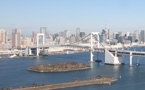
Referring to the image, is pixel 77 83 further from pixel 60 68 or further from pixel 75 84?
pixel 60 68

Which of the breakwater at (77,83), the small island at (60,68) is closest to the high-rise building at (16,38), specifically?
the small island at (60,68)

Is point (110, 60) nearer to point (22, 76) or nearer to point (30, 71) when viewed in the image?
point (30, 71)

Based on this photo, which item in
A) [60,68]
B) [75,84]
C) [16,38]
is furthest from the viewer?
[16,38]

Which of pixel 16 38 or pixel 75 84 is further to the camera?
pixel 16 38

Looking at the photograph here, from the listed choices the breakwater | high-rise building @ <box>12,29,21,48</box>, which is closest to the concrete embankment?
the breakwater

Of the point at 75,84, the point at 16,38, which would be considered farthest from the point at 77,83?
the point at 16,38

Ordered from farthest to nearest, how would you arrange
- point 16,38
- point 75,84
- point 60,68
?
1. point 16,38
2. point 60,68
3. point 75,84

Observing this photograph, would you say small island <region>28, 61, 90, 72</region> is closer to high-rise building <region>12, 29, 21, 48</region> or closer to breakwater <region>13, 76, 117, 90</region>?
breakwater <region>13, 76, 117, 90</region>

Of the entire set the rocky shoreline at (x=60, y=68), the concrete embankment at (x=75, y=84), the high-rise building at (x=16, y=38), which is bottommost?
the concrete embankment at (x=75, y=84)

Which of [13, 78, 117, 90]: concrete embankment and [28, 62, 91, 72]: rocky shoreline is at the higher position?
[28, 62, 91, 72]: rocky shoreline

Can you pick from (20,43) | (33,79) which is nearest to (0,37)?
(20,43)

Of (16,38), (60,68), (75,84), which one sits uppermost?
(16,38)

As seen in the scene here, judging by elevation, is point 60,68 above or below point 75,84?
above

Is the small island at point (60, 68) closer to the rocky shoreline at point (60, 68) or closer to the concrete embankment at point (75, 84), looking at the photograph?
the rocky shoreline at point (60, 68)
